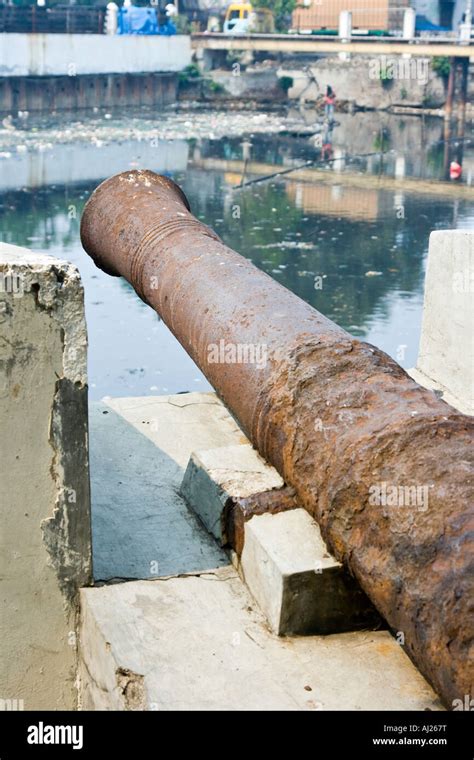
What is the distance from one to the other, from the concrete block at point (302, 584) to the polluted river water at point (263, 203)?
4855 mm

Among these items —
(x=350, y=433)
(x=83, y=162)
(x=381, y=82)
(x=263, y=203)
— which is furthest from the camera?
(x=381, y=82)

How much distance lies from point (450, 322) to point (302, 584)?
271 cm

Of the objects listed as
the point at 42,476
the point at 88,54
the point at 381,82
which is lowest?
the point at 42,476

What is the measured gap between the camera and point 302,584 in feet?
10.7

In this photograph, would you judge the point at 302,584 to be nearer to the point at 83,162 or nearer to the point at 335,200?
the point at 335,200

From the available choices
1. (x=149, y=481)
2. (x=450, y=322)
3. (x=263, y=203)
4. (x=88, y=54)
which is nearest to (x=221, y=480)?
(x=149, y=481)

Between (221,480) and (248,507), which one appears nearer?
(248,507)

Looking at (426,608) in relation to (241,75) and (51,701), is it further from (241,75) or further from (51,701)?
(241,75)

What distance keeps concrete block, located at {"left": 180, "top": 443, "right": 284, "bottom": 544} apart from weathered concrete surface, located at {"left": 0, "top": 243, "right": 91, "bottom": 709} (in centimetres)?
56

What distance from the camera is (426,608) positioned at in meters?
2.69

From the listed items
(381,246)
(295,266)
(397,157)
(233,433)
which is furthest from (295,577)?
(397,157)

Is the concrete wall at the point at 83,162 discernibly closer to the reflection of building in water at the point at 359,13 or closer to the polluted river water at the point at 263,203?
the polluted river water at the point at 263,203
